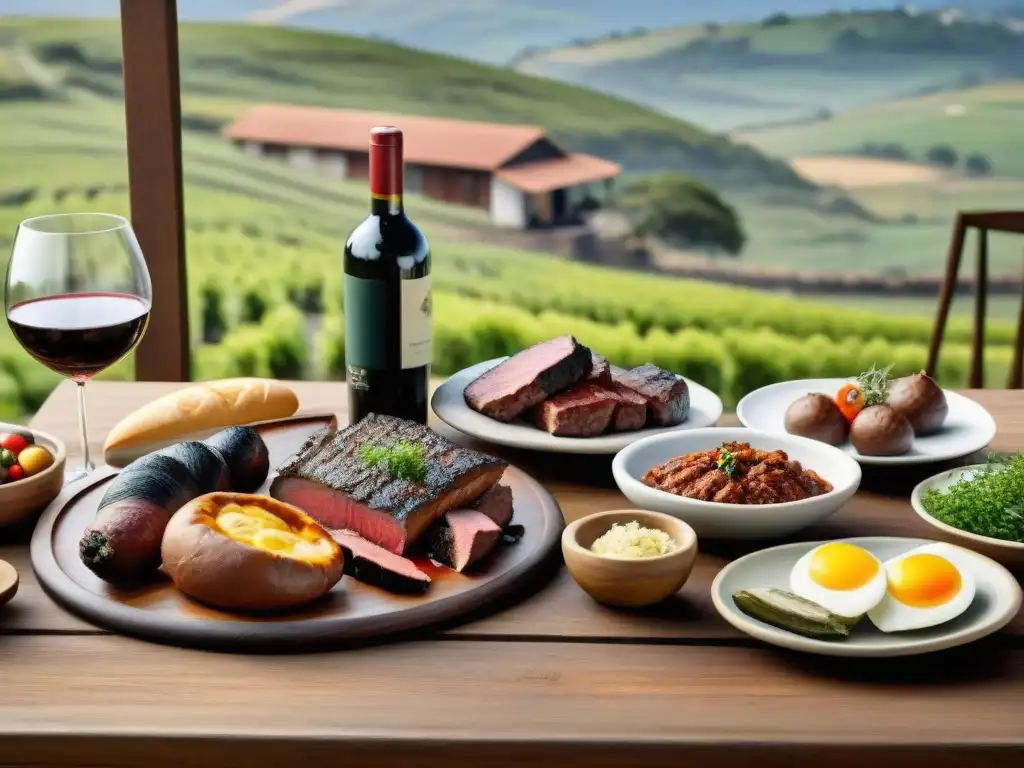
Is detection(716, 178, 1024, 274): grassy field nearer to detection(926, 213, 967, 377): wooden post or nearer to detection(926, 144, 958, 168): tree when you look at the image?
detection(926, 144, 958, 168): tree

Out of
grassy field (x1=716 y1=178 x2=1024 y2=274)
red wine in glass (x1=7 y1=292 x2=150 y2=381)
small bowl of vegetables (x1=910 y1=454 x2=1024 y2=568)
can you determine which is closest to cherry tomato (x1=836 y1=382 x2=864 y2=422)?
small bowl of vegetables (x1=910 y1=454 x2=1024 y2=568)

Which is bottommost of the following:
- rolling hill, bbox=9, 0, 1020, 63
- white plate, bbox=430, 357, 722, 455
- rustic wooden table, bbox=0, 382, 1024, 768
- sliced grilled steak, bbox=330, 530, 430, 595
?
rustic wooden table, bbox=0, 382, 1024, 768

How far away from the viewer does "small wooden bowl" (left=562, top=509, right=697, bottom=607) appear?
51.8 inches

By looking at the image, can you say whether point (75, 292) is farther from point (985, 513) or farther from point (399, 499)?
point (985, 513)

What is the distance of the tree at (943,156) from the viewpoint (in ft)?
16.0

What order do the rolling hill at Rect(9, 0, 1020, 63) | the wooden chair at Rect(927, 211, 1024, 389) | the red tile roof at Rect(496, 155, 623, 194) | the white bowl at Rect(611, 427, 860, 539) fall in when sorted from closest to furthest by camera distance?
the white bowl at Rect(611, 427, 860, 539), the wooden chair at Rect(927, 211, 1024, 389), the red tile roof at Rect(496, 155, 623, 194), the rolling hill at Rect(9, 0, 1020, 63)

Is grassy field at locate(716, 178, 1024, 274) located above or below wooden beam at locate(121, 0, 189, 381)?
below

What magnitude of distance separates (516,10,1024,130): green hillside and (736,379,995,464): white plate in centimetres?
310

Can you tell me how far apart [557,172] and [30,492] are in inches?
139

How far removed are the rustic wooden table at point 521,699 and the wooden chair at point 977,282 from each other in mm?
1620

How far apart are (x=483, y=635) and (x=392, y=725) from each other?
20 cm

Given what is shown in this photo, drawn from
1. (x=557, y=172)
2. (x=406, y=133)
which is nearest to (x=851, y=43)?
(x=557, y=172)

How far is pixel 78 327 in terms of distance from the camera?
1557mm

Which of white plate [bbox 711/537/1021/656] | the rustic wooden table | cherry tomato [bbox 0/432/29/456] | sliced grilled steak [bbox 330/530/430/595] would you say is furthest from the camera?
cherry tomato [bbox 0/432/29/456]
